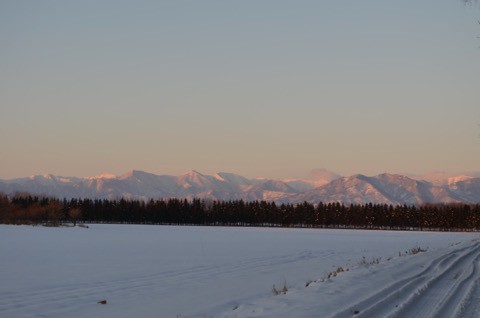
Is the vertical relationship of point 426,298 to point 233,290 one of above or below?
above

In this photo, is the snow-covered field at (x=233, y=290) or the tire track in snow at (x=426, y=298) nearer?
the tire track in snow at (x=426, y=298)

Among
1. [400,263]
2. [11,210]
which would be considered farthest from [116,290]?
[11,210]

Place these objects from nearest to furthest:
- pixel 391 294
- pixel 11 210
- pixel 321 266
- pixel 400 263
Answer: pixel 391 294, pixel 400 263, pixel 321 266, pixel 11 210

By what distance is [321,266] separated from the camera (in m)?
29.0

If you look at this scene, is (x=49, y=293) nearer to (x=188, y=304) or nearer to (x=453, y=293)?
(x=188, y=304)

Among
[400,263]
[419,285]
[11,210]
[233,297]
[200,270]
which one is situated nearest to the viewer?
[419,285]

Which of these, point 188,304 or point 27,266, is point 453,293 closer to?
point 188,304

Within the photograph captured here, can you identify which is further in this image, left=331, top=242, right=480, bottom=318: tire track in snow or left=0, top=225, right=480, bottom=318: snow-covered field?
left=0, top=225, right=480, bottom=318: snow-covered field

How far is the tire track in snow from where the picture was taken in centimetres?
1202

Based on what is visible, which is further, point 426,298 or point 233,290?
point 233,290

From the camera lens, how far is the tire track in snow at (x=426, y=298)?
12.0 m

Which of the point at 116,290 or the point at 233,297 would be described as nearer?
the point at 233,297

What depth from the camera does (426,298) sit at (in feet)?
46.2

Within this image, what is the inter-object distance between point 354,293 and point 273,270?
12.6 meters
